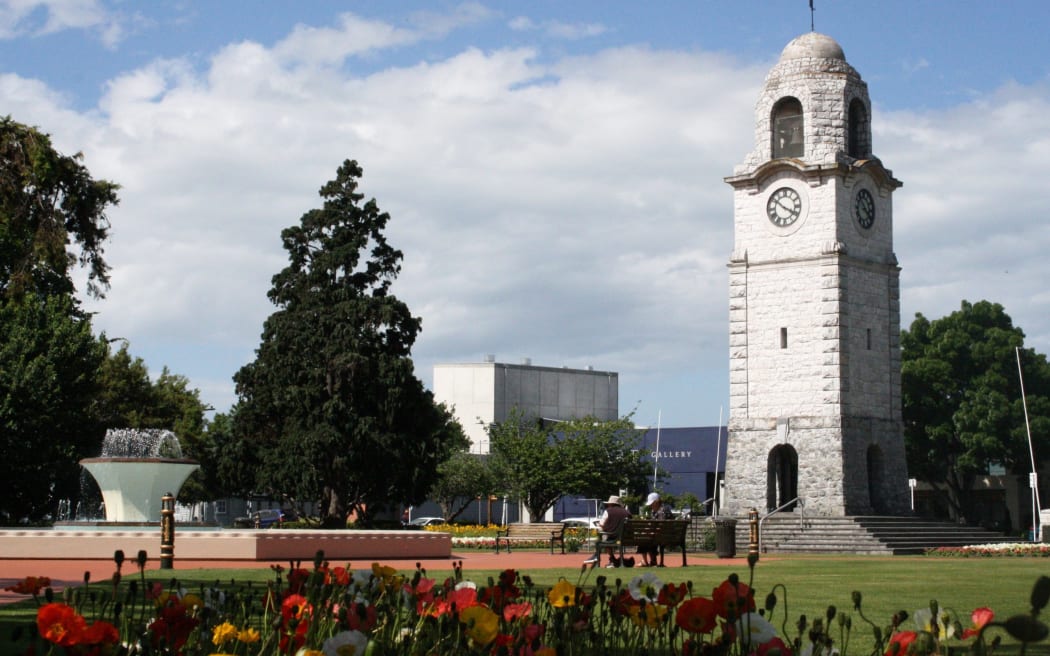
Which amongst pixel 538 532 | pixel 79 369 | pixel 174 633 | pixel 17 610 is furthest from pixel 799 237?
pixel 174 633

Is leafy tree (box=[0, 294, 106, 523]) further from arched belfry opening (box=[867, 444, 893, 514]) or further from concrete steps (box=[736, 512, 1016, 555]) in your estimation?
arched belfry opening (box=[867, 444, 893, 514])

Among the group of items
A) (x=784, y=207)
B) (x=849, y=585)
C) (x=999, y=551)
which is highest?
(x=784, y=207)

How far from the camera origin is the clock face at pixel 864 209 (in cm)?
4425

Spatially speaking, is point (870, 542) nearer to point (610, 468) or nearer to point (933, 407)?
point (610, 468)

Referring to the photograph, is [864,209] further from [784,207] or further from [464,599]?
[464,599]

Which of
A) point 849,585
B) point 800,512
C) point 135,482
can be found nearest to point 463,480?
point 800,512

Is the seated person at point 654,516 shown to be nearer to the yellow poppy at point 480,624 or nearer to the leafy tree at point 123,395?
the yellow poppy at point 480,624

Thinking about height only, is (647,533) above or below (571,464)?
below

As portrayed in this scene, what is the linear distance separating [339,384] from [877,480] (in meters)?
17.3

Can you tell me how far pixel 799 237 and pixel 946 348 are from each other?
25.6 metres

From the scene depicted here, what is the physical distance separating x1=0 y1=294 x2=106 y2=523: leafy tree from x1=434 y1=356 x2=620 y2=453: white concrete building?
1971 inches

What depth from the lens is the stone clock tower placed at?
4241cm

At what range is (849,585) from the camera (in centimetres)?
1717

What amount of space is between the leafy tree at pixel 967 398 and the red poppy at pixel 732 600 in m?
61.5
